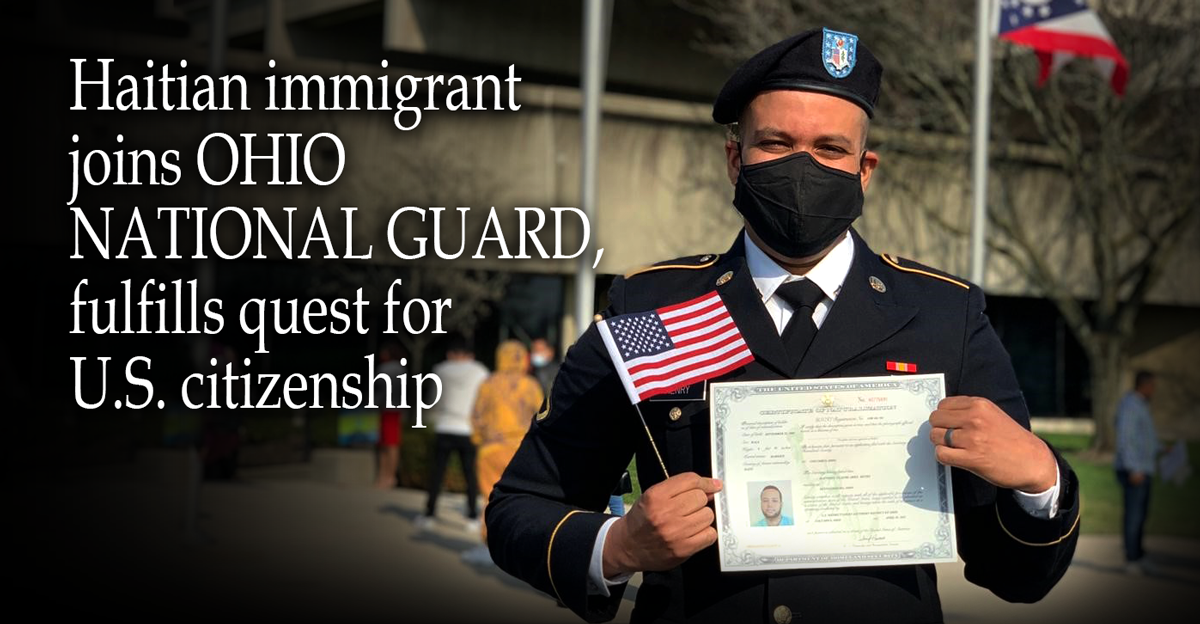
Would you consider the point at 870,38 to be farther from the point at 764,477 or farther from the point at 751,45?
the point at 764,477

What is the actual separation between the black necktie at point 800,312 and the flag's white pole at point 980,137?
1120 cm

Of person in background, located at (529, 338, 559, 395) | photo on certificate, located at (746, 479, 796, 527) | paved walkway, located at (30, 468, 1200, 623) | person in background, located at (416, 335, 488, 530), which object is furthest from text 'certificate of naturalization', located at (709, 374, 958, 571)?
person in background, located at (416, 335, 488, 530)

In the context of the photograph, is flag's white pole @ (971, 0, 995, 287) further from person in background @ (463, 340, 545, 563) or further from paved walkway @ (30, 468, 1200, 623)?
person in background @ (463, 340, 545, 563)

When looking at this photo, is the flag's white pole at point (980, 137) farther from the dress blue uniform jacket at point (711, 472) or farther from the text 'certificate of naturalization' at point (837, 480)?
the text 'certificate of naturalization' at point (837, 480)

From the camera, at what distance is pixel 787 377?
8.66 feet

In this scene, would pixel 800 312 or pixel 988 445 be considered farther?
pixel 800 312

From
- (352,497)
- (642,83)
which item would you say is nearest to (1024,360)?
(642,83)

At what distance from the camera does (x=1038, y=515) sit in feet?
8.18

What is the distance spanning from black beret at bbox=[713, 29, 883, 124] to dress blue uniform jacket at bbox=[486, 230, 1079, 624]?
30 centimetres

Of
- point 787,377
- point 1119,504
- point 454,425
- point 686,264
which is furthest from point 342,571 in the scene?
point 1119,504

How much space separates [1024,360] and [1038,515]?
3506cm

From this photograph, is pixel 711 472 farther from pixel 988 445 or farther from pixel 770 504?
pixel 988 445

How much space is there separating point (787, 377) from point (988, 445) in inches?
15.4

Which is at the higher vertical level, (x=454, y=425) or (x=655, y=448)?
(x=655, y=448)
